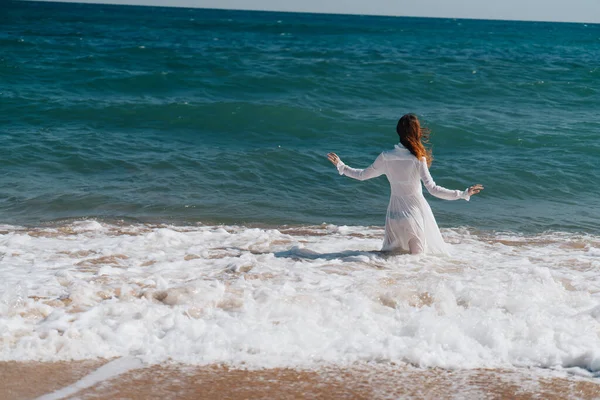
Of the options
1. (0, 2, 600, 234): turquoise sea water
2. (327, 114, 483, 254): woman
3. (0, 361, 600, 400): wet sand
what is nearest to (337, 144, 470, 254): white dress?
(327, 114, 483, 254): woman

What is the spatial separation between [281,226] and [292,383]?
16.8ft

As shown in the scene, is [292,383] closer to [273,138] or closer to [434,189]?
[434,189]

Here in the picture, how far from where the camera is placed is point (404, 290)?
5922 millimetres

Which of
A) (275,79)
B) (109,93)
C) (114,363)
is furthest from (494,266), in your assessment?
(275,79)

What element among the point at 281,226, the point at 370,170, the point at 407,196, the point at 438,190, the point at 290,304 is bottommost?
the point at 281,226

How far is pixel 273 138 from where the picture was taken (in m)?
15.5

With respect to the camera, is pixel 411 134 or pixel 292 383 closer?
pixel 292 383

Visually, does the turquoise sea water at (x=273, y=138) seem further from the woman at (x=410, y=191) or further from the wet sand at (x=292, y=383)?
the wet sand at (x=292, y=383)

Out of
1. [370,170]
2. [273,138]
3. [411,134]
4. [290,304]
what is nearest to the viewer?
[290,304]

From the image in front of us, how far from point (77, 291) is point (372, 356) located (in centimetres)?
254

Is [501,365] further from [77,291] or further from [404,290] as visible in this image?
[77,291]

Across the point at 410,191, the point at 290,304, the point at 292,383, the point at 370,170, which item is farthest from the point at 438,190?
the point at 292,383

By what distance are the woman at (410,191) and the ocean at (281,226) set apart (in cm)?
30

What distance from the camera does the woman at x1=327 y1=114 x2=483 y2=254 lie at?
655 centimetres
